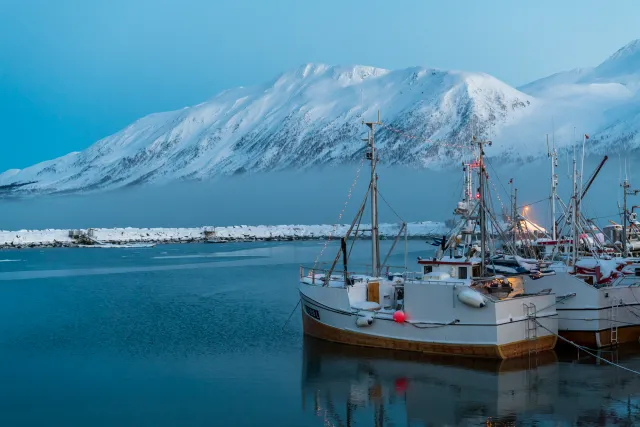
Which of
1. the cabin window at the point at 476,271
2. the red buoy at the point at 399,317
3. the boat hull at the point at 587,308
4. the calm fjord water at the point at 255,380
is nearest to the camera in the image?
the calm fjord water at the point at 255,380

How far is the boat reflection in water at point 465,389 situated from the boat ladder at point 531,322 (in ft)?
2.34

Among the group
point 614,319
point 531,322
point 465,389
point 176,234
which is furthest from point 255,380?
point 176,234

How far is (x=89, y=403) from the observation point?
719 inches

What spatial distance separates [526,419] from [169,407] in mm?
8423

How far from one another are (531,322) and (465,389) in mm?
3567

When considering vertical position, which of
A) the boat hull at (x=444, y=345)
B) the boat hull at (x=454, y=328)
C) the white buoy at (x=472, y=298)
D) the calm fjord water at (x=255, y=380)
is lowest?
the calm fjord water at (x=255, y=380)

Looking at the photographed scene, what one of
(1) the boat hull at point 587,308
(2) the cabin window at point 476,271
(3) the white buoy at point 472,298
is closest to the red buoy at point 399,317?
(3) the white buoy at point 472,298

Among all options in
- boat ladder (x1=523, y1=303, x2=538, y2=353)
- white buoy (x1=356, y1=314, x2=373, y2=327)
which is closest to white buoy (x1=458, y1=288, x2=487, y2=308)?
boat ladder (x1=523, y1=303, x2=538, y2=353)

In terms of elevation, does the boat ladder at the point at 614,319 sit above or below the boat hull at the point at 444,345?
→ above

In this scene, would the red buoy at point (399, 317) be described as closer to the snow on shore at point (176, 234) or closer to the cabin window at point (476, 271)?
the cabin window at point (476, 271)

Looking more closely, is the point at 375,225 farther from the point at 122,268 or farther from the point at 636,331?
the point at 122,268

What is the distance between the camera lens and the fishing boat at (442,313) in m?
20.2

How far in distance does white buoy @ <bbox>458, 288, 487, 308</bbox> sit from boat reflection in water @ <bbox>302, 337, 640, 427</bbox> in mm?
1859

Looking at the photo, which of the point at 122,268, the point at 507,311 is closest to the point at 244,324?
the point at 507,311
